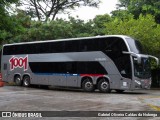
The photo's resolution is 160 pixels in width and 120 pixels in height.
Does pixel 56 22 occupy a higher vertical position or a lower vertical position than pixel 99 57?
higher

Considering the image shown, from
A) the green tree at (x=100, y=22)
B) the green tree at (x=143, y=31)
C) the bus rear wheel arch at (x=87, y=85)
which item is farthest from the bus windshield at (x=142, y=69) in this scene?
the green tree at (x=100, y=22)

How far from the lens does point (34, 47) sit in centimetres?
2888

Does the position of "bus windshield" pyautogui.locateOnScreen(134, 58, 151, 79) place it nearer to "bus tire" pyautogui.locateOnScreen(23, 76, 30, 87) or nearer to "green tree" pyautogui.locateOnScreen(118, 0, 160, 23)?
"bus tire" pyautogui.locateOnScreen(23, 76, 30, 87)

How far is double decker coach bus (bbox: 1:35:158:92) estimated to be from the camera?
23.4 meters

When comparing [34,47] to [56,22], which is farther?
[56,22]

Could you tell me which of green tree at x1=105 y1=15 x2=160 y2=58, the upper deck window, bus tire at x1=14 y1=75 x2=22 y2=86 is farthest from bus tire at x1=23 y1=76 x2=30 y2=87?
the upper deck window

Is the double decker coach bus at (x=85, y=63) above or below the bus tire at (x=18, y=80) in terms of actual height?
above

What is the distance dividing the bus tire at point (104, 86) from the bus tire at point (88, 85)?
65 cm

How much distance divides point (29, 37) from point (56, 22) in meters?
3.27

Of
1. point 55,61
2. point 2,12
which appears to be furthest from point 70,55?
point 2,12

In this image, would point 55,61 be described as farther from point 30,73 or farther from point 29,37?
point 29,37

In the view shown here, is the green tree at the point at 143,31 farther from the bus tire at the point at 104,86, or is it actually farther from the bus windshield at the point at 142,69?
the bus tire at the point at 104,86

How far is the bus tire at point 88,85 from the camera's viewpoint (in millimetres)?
25203

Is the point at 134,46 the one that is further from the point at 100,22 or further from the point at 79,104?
the point at 100,22
